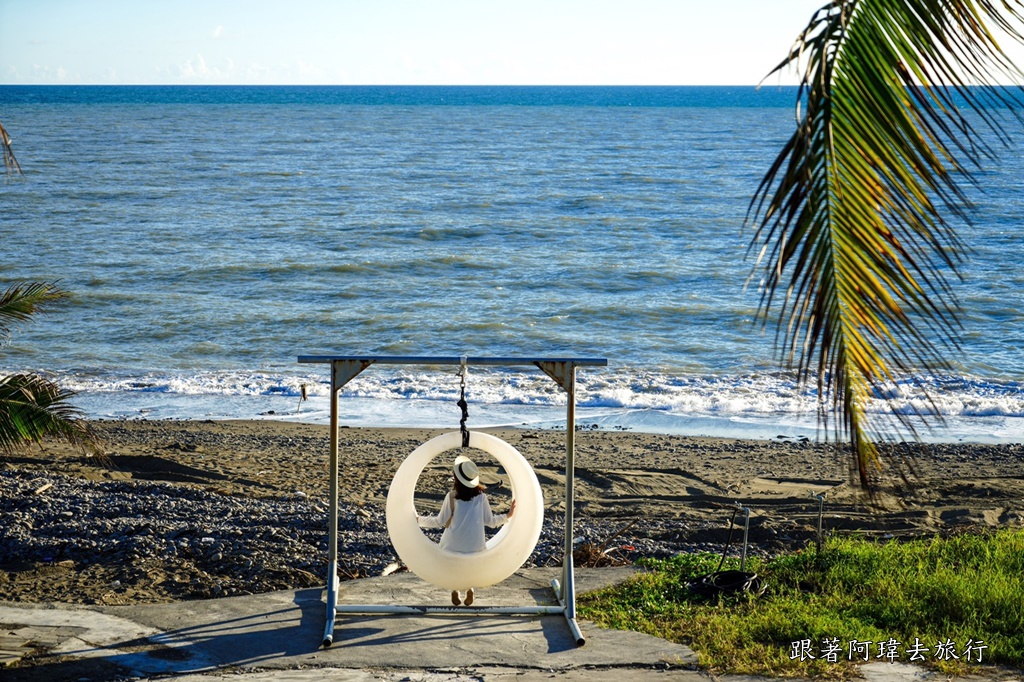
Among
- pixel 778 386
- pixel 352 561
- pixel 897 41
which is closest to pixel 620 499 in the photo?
Answer: pixel 352 561

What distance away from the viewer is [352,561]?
7891 mm

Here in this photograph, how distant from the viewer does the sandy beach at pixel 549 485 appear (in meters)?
7.48

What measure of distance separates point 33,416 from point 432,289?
1963 cm

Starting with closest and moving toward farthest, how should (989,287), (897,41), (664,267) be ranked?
(897,41) < (989,287) < (664,267)

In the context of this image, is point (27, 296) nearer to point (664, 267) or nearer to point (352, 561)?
point (352, 561)

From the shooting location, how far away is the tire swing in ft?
21.0

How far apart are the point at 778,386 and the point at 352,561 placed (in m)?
11.0

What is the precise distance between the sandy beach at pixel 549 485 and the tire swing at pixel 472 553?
4.43ft

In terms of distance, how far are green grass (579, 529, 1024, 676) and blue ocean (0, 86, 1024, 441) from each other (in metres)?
1.34

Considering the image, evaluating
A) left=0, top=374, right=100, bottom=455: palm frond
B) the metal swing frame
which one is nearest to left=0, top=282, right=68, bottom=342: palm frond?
left=0, top=374, right=100, bottom=455: palm frond

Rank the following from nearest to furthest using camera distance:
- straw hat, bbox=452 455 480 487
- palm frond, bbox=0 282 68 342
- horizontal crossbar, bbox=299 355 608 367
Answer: horizontal crossbar, bbox=299 355 608 367
straw hat, bbox=452 455 480 487
palm frond, bbox=0 282 68 342

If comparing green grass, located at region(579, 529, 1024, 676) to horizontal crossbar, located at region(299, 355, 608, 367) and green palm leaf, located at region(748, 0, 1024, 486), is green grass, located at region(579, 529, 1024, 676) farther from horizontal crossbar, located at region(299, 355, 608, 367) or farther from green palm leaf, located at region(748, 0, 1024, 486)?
green palm leaf, located at region(748, 0, 1024, 486)

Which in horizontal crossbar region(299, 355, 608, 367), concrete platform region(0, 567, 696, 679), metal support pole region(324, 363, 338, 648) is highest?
horizontal crossbar region(299, 355, 608, 367)

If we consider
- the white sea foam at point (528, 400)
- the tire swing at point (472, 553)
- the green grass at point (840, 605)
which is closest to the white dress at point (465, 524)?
the tire swing at point (472, 553)
